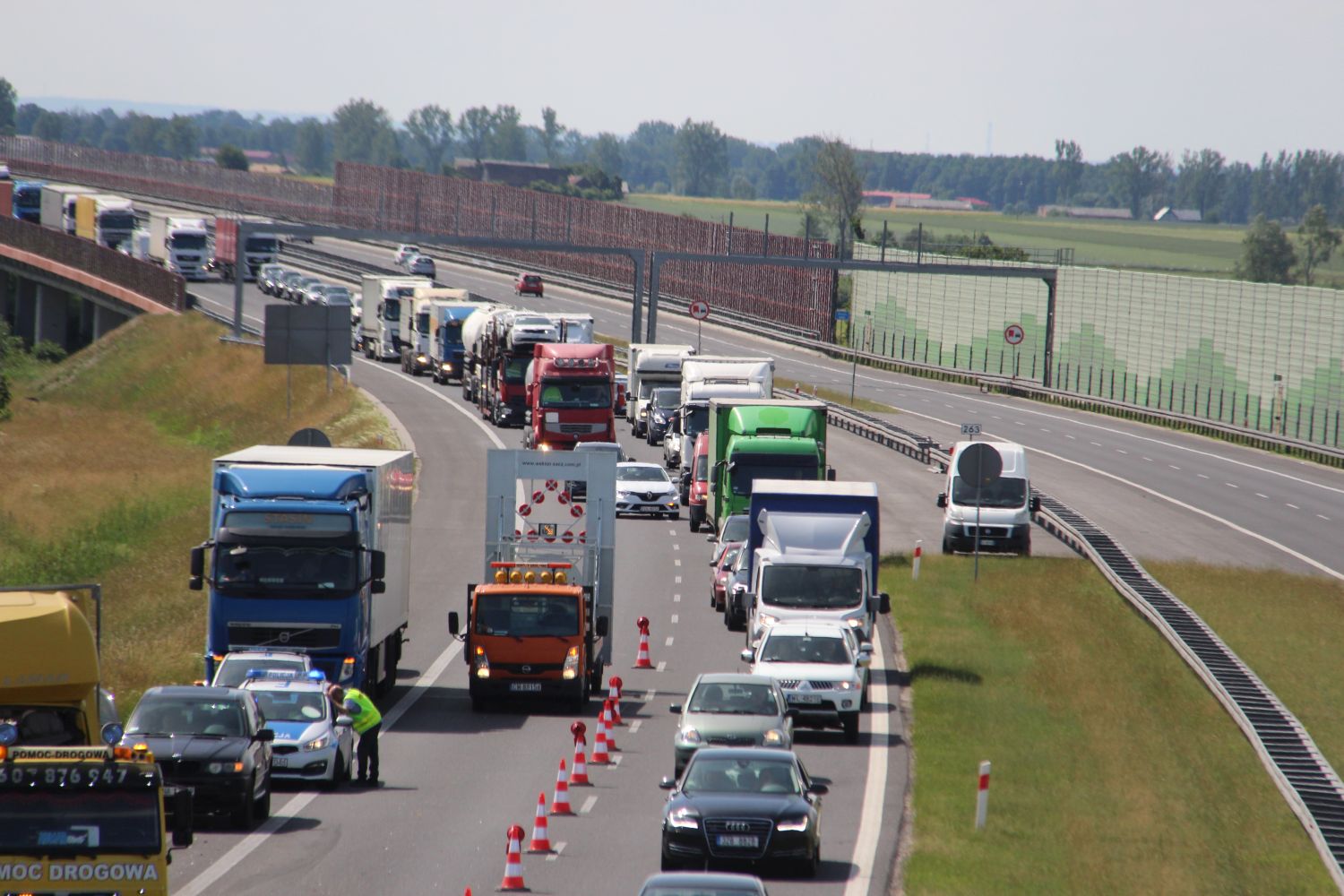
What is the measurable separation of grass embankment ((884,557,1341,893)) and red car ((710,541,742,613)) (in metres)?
3.74

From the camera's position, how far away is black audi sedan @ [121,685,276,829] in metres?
20.2

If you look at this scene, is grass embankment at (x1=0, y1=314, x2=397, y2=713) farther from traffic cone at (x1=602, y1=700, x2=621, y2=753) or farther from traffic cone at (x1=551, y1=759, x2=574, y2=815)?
traffic cone at (x1=551, y1=759, x2=574, y2=815)

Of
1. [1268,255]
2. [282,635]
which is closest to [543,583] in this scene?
[282,635]

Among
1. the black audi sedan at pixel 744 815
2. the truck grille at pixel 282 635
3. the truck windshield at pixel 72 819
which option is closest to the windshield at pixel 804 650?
the truck grille at pixel 282 635

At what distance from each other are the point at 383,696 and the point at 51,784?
16.7 m

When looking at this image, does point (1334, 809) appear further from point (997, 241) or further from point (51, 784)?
point (997, 241)

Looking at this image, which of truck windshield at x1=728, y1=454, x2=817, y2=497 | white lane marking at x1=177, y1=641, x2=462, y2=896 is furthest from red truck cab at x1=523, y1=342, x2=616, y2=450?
white lane marking at x1=177, y1=641, x2=462, y2=896

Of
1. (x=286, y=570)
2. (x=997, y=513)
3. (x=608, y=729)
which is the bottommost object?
(x=608, y=729)

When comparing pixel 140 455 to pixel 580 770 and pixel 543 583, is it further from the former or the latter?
pixel 580 770

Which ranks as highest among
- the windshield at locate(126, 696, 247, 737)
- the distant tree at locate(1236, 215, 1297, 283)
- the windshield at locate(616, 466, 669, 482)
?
the distant tree at locate(1236, 215, 1297, 283)

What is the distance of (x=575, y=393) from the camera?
191ft

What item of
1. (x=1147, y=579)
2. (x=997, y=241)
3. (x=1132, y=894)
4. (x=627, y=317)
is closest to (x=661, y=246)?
(x=627, y=317)

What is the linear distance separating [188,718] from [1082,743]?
14.1 metres

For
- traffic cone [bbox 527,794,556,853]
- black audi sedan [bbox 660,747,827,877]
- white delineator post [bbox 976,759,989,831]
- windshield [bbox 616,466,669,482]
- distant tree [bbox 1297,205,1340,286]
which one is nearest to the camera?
black audi sedan [bbox 660,747,827,877]
